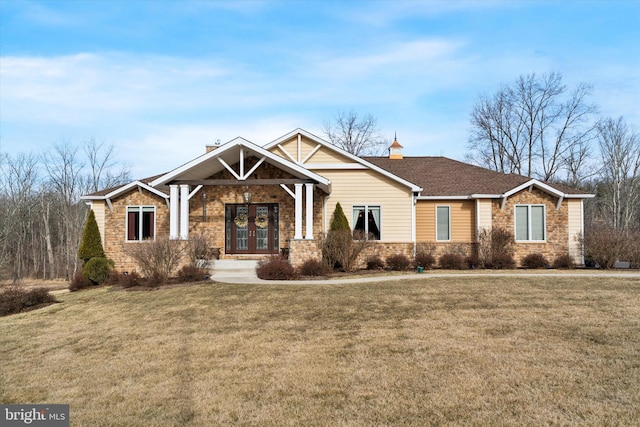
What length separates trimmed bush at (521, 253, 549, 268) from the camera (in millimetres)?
19141

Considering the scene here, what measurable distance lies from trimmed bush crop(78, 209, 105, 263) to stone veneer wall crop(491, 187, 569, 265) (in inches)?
610

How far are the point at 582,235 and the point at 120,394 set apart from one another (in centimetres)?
1850

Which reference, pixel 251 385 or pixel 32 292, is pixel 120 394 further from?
pixel 32 292

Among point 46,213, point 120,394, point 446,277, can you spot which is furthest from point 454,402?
point 46,213

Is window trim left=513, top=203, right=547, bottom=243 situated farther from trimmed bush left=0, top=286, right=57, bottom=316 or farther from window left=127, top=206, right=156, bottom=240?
trimmed bush left=0, top=286, right=57, bottom=316

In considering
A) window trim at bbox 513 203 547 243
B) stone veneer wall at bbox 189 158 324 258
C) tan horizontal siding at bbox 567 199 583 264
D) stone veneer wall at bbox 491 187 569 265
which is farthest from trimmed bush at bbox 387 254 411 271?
tan horizontal siding at bbox 567 199 583 264

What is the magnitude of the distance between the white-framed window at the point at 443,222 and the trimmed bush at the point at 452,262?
1.81 metres

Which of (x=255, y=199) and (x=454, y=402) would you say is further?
(x=255, y=199)

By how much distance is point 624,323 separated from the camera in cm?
874

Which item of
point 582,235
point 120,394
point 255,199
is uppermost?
point 255,199

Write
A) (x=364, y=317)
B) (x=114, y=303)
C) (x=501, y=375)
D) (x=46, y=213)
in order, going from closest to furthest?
(x=501, y=375) → (x=364, y=317) → (x=114, y=303) → (x=46, y=213)

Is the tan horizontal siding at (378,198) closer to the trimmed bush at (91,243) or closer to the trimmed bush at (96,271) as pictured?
the trimmed bush at (96,271)

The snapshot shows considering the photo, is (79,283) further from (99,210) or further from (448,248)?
(448,248)

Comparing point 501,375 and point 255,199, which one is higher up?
point 255,199
